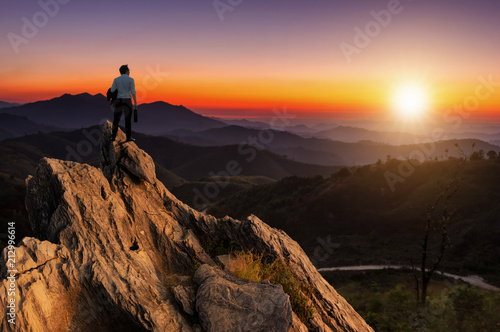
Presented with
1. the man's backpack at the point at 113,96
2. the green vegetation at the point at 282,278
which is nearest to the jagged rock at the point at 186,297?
the green vegetation at the point at 282,278

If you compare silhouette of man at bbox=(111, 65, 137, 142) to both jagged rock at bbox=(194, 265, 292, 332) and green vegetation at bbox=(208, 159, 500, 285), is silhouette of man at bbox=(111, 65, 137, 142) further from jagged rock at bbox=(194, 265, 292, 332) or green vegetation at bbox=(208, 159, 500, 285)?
green vegetation at bbox=(208, 159, 500, 285)

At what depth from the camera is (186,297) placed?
8.47 metres

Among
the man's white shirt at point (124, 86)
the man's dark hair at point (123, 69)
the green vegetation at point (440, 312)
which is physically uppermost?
the man's dark hair at point (123, 69)

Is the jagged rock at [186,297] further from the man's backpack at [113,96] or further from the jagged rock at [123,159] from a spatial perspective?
the man's backpack at [113,96]

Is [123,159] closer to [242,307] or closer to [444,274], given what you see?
[242,307]

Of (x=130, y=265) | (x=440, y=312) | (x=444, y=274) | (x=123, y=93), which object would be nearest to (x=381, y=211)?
(x=444, y=274)

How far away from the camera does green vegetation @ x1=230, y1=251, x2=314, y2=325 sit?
9859mm

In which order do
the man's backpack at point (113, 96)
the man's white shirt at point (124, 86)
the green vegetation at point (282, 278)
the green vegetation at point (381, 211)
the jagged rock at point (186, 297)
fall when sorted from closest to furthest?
the jagged rock at point (186, 297) → the green vegetation at point (282, 278) → the man's white shirt at point (124, 86) → the man's backpack at point (113, 96) → the green vegetation at point (381, 211)

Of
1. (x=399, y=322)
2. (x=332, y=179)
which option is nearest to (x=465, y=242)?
(x=399, y=322)

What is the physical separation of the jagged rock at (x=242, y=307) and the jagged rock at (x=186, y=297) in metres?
0.24

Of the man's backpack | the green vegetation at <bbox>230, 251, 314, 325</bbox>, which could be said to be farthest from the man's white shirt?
the green vegetation at <bbox>230, 251, 314, 325</bbox>

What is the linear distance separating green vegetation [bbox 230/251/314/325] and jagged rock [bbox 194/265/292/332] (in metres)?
1.09

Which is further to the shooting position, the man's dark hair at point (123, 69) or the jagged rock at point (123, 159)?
the man's dark hair at point (123, 69)

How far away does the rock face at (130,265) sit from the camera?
7523mm
